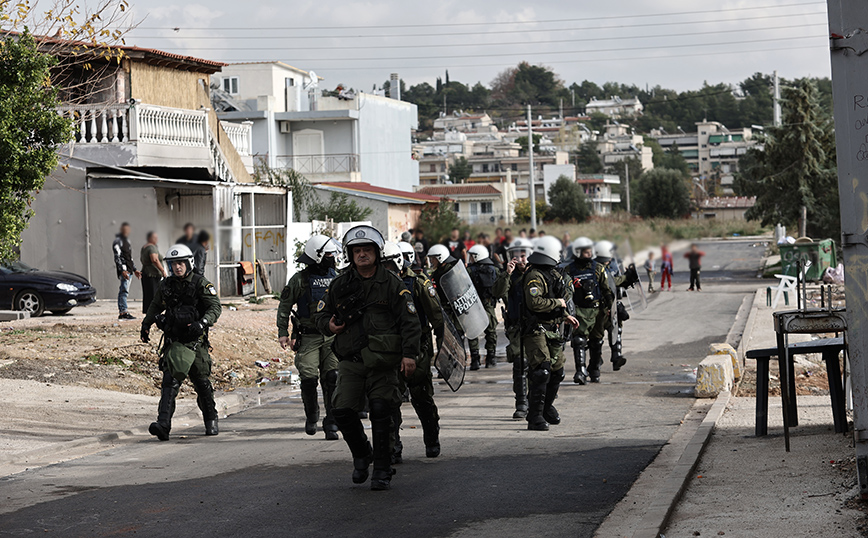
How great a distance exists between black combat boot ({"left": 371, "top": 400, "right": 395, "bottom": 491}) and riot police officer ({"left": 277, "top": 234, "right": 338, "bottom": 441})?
2314 mm

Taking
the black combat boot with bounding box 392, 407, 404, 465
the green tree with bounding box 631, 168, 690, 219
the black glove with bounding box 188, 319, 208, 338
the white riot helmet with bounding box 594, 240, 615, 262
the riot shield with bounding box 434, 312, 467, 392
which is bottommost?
the black combat boot with bounding box 392, 407, 404, 465

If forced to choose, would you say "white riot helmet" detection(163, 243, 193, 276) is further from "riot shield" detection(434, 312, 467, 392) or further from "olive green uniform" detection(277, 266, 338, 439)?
"riot shield" detection(434, 312, 467, 392)

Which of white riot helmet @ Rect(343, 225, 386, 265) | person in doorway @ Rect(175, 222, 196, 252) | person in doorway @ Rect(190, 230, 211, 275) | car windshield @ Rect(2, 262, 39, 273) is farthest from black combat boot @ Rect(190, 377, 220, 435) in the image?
car windshield @ Rect(2, 262, 39, 273)

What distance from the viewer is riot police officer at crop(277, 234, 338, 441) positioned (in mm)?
9555

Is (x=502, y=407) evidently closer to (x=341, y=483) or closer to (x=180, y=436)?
(x=180, y=436)

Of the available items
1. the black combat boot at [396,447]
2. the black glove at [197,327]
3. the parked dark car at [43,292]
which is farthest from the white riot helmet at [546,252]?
the parked dark car at [43,292]

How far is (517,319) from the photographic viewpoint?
10.4 metres

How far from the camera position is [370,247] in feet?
23.6

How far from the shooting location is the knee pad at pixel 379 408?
7137mm

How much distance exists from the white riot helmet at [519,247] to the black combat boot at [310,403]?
2.56 meters

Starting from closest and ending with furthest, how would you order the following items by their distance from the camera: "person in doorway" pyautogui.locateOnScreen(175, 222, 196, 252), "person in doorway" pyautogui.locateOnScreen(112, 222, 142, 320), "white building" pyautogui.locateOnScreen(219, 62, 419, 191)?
1. "person in doorway" pyautogui.locateOnScreen(175, 222, 196, 252)
2. "person in doorway" pyautogui.locateOnScreen(112, 222, 142, 320)
3. "white building" pyautogui.locateOnScreen(219, 62, 419, 191)

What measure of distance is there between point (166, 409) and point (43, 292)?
471 inches

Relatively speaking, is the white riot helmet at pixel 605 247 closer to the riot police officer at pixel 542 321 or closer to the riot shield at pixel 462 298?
the riot shield at pixel 462 298

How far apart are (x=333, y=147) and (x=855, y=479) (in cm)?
4854
